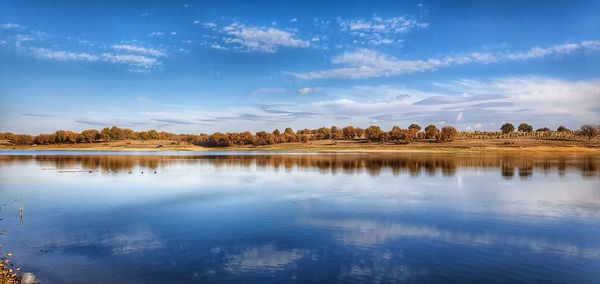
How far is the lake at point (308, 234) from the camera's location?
15195mm

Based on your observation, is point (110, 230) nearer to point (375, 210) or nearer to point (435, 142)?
point (375, 210)

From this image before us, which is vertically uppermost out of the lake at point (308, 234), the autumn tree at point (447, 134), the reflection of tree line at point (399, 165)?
the autumn tree at point (447, 134)

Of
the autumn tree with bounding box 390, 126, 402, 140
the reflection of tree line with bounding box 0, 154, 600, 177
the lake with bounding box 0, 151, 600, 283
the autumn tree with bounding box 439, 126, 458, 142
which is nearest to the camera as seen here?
the lake with bounding box 0, 151, 600, 283

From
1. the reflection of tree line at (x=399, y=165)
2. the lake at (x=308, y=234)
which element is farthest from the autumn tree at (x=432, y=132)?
the lake at (x=308, y=234)

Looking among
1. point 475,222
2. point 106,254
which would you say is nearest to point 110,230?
point 106,254

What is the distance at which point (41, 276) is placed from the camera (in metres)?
14.8

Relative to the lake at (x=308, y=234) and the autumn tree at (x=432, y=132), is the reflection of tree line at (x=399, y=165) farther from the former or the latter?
the autumn tree at (x=432, y=132)

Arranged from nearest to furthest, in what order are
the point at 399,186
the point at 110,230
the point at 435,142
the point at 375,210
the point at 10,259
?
the point at 10,259, the point at 110,230, the point at 375,210, the point at 399,186, the point at 435,142

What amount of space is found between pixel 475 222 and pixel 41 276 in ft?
69.1

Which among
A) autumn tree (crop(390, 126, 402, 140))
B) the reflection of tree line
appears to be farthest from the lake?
autumn tree (crop(390, 126, 402, 140))

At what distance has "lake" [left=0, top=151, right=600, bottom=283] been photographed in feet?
49.9

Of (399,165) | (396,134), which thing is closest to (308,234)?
(399,165)

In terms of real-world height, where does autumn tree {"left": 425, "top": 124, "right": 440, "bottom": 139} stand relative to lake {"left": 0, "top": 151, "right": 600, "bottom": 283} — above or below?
above

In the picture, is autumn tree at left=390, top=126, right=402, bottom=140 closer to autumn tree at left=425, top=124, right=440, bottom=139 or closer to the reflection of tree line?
autumn tree at left=425, top=124, right=440, bottom=139
